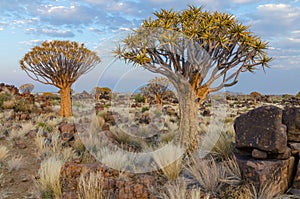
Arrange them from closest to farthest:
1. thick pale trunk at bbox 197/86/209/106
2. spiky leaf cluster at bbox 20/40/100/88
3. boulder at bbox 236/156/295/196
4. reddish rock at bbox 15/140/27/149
Result: 1. boulder at bbox 236/156/295/196
2. thick pale trunk at bbox 197/86/209/106
3. reddish rock at bbox 15/140/27/149
4. spiky leaf cluster at bbox 20/40/100/88

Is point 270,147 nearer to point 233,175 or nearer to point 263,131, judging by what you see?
point 263,131

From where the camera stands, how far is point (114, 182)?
468 cm

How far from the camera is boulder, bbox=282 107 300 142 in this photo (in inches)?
195

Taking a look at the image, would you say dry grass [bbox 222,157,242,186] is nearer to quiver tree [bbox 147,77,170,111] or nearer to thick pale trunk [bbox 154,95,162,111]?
quiver tree [bbox 147,77,170,111]

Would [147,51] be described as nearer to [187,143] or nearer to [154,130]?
[187,143]

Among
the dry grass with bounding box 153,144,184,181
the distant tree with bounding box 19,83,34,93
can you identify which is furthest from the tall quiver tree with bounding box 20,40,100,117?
the distant tree with bounding box 19,83,34,93

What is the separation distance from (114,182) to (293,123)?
3335mm

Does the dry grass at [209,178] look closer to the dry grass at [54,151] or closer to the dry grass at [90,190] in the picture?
the dry grass at [90,190]

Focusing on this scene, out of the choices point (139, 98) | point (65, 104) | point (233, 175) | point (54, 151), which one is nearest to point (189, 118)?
point (233, 175)

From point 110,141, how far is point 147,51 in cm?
314

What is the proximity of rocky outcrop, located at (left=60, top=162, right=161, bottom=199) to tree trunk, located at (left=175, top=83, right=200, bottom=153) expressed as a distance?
6.16 feet

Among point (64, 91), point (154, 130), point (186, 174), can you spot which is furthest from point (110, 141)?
point (64, 91)

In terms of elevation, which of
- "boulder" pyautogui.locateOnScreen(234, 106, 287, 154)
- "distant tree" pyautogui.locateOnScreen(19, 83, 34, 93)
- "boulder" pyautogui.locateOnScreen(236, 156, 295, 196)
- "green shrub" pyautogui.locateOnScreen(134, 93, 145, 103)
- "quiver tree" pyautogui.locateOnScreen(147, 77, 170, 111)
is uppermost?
"distant tree" pyautogui.locateOnScreen(19, 83, 34, 93)

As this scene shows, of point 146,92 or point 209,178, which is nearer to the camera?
point 209,178
